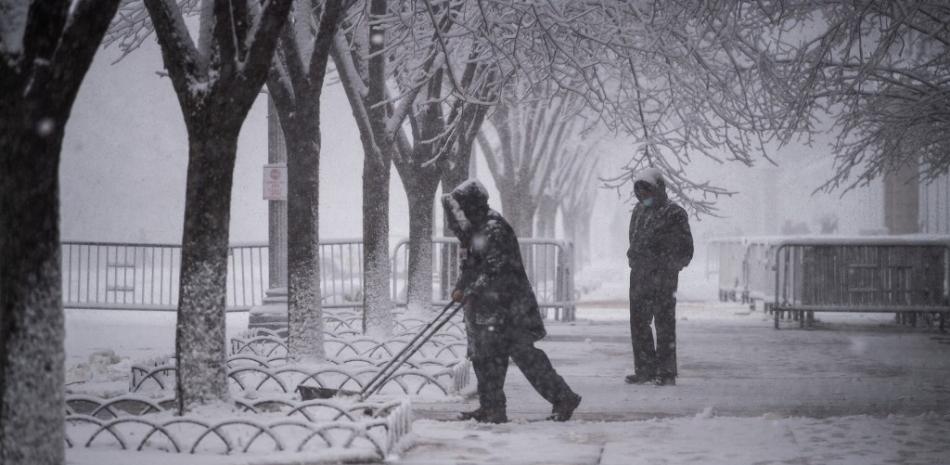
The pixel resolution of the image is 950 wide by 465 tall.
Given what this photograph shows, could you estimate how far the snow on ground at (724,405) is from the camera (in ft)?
20.9

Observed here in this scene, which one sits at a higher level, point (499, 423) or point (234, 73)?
point (234, 73)

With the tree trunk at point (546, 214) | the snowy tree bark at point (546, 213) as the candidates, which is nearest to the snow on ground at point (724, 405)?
the snowy tree bark at point (546, 213)

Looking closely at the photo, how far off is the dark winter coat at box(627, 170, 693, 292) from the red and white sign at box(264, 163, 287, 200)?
5.91m

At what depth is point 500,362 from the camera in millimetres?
7633

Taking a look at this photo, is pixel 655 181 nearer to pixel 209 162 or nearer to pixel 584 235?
pixel 209 162

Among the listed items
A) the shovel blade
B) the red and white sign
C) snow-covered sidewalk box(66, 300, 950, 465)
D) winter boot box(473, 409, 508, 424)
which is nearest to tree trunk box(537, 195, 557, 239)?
snow-covered sidewalk box(66, 300, 950, 465)

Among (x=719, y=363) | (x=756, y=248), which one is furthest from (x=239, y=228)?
(x=719, y=363)

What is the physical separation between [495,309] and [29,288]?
3.48 m

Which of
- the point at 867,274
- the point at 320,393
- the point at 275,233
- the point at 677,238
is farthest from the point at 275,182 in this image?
the point at 867,274

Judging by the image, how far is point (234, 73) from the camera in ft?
22.5

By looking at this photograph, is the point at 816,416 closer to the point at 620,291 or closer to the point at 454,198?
the point at 454,198

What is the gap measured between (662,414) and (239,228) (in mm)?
47157

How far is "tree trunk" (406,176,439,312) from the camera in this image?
14248 mm

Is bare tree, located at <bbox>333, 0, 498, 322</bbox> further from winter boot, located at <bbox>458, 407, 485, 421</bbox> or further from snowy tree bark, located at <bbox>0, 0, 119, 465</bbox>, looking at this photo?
snowy tree bark, located at <bbox>0, 0, 119, 465</bbox>
